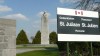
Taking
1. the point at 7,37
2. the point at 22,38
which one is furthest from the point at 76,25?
the point at 22,38

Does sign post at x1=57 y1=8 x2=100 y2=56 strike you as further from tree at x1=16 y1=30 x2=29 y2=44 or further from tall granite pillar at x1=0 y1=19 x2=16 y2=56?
tree at x1=16 y1=30 x2=29 y2=44

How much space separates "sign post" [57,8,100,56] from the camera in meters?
10.8

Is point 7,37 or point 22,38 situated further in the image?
point 22,38

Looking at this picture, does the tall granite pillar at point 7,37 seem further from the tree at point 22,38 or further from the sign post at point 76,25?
the tree at point 22,38

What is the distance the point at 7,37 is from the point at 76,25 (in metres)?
3.42

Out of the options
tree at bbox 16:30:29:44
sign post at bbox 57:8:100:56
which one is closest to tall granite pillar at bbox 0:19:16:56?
sign post at bbox 57:8:100:56

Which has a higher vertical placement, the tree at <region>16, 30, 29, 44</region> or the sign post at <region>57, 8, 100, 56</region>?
the sign post at <region>57, 8, 100, 56</region>

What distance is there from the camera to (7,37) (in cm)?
935

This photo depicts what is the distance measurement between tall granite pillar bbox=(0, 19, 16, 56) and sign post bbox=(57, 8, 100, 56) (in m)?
2.11

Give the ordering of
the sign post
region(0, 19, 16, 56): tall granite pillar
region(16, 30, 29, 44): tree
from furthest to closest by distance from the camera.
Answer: region(16, 30, 29, 44): tree, the sign post, region(0, 19, 16, 56): tall granite pillar

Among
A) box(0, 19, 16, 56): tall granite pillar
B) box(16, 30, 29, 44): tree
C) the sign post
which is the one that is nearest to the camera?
box(0, 19, 16, 56): tall granite pillar

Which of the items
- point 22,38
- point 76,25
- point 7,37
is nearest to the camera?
point 7,37

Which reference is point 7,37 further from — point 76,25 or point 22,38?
point 22,38

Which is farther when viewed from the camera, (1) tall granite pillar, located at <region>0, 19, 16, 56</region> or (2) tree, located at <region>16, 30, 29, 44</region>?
(2) tree, located at <region>16, 30, 29, 44</region>
